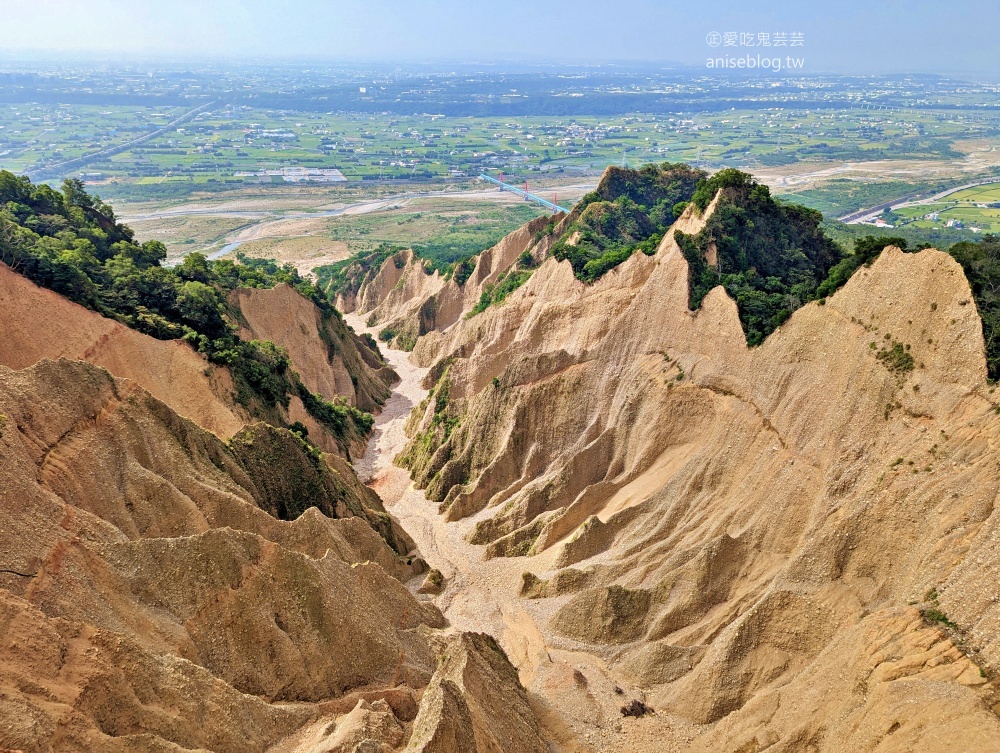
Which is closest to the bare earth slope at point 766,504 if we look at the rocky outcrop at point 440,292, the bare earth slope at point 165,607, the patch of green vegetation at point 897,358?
the patch of green vegetation at point 897,358

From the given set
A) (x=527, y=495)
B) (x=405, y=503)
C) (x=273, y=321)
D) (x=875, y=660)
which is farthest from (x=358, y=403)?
(x=875, y=660)

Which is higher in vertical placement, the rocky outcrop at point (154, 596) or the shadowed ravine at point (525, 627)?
the rocky outcrop at point (154, 596)

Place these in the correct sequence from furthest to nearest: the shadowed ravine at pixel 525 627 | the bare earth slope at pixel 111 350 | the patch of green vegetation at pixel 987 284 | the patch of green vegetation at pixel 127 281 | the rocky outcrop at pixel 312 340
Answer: the rocky outcrop at pixel 312 340, the patch of green vegetation at pixel 127 281, the bare earth slope at pixel 111 350, the shadowed ravine at pixel 525 627, the patch of green vegetation at pixel 987 284

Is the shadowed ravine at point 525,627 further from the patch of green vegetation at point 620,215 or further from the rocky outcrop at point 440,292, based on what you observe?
the rocky outcrop at point 440,292

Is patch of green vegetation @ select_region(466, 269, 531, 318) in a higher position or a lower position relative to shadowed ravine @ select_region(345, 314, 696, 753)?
higher

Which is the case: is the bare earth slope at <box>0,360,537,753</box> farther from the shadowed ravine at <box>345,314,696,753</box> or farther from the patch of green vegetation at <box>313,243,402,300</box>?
the patch of green vegetation at <box>313,243,402,300</box>

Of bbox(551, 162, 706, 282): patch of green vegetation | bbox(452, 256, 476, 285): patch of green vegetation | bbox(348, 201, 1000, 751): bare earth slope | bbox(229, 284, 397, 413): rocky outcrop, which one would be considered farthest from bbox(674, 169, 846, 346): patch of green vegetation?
bbox(452, 256, 476, 285): patch of green vegetation

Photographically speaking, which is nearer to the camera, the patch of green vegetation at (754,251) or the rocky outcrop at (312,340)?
the patch of green vegetation at (754,251)

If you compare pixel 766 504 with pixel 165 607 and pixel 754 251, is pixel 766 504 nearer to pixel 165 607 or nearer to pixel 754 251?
pixel 754 251

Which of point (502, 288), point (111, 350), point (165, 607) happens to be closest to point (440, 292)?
point (502, 288)
